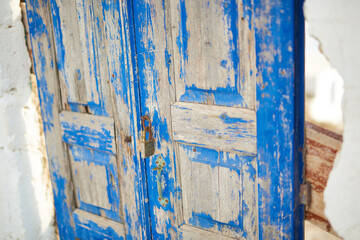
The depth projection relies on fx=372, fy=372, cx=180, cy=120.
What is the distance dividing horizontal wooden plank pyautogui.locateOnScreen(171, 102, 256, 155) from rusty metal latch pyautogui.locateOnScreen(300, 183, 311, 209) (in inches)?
10.8

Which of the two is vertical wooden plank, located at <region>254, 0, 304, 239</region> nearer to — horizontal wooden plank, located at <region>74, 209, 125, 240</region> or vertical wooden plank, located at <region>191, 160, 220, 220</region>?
vertical wooden plank, located at <region>191, 160, 220, 220</region>

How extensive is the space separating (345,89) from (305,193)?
54cm

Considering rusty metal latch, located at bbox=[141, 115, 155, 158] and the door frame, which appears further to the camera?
rusty metal latch, located at bbox=[141, 115, 155, 158]

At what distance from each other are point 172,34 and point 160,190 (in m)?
0.84

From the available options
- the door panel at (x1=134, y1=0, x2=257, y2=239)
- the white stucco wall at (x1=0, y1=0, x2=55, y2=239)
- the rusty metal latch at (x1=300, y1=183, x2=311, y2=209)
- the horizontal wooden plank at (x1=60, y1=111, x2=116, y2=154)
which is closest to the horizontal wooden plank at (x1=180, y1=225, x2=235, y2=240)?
the door panel at (x1=134, y1=0, x2=257, y2=239)

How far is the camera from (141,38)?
196 centimetres

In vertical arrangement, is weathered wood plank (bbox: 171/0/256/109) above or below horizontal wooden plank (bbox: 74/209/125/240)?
above

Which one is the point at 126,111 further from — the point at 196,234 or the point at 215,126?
the point at 196,234

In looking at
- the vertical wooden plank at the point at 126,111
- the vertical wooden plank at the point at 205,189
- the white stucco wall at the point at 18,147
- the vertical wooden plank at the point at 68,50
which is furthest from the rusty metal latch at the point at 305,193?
the white stucco wall at the point at 18,147

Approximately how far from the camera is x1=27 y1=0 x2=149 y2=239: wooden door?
2057mm

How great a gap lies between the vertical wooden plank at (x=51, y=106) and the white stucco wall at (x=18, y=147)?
0.15m

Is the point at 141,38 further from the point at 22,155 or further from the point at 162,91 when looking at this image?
the point at 22,155

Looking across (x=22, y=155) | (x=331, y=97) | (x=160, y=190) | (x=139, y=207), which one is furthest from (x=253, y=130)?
(x=331, y=97)

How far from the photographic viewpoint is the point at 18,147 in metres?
2.57
